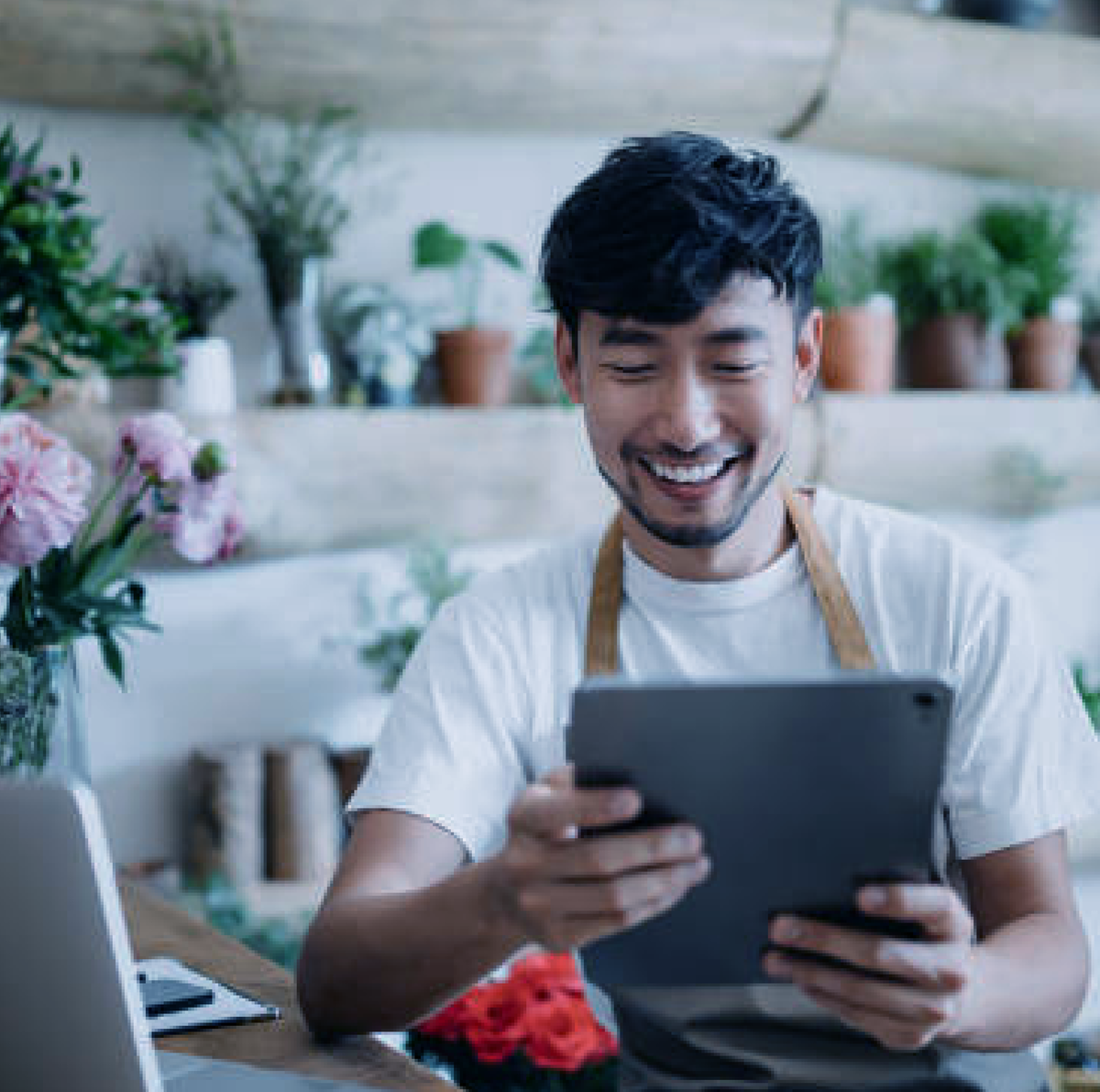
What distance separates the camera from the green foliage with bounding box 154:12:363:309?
105 inches

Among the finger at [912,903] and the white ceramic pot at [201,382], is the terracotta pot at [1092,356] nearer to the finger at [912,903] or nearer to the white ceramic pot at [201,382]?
the white ceramic pot at [201,382]

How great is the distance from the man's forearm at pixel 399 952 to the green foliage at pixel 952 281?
8.75ft

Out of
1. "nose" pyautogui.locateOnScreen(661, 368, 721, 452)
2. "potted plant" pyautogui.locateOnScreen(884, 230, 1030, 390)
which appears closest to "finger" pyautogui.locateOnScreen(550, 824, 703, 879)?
"nose" pyautogui.locateOnScreen(661, 368, 721, 452)

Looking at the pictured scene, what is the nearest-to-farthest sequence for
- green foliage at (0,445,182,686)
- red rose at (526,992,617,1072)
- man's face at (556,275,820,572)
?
man's face at (556,275,820,572)
green foliage at (0,445,182,686)
red rose at (526,992,617,1072)

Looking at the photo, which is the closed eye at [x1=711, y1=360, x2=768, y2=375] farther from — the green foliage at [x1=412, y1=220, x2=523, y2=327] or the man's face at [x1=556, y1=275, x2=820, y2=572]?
the green foliage at [x1=412, y1=220, x2=523, y2=327]

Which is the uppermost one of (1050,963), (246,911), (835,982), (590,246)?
(590,246)

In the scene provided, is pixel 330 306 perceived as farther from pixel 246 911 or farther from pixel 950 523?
pixel 950 523

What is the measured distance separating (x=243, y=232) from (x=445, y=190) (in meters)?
0.47

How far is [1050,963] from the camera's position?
1.25 meters

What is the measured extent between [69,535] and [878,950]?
3.25ft

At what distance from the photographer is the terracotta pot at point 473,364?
119 inches

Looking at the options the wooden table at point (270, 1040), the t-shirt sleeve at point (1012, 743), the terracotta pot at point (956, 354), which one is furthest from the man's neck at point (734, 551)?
the terracotta pot at point (956, 354)

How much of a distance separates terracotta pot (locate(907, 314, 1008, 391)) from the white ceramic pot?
1740mm

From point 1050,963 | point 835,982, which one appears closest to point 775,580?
point 1050,963
